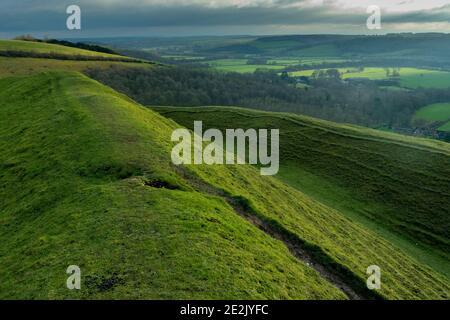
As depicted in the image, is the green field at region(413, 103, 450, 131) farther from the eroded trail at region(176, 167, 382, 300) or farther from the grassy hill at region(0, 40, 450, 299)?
the eroded trail at region(176, 167, 382, 300)

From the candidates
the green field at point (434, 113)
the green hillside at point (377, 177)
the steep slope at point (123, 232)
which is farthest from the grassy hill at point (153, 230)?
the green field at point (434, 113)

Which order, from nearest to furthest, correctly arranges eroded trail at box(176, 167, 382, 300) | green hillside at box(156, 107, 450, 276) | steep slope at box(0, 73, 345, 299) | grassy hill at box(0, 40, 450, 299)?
steep slope at box(0, 73, 345, 299) < grassy hill at box(0, 40, 450, 299) < eroded trail at box(176, 167, 382, 300) < green hillside at box(156, 107, 450, 276)

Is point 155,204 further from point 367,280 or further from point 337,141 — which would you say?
point 337,141

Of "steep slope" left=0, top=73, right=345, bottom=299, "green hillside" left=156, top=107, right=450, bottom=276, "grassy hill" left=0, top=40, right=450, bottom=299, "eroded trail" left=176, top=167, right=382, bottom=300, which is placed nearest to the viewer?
"steep slope" left=0, top=73, right=345, bottom=299

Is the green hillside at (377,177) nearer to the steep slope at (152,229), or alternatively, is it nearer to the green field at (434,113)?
the steep slope at (152,229)

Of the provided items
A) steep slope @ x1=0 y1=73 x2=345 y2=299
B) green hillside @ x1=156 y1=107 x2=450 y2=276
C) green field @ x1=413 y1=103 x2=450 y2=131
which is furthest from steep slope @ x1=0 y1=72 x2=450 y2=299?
green field @ x1=413 y1=103 x2=450 y2=131

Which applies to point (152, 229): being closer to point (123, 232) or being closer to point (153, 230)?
point (153, 230)
